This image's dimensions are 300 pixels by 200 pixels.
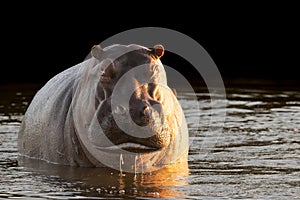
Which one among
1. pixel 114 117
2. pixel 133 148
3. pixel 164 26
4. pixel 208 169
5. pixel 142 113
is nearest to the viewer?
pixel 142 113

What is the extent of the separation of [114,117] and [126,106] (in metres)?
0.11

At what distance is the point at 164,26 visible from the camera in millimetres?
13320

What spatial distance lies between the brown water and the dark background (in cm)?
375

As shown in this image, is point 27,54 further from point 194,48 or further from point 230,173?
point 230,173

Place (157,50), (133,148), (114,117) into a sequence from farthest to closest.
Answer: (157,50) → (133,148) → (114,117)

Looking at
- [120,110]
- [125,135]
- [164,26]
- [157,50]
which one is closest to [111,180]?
[125,135]

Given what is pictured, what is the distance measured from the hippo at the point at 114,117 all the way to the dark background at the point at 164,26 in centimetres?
596

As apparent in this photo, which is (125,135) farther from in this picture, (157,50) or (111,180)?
(157,50)

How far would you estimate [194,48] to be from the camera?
13.7 metres

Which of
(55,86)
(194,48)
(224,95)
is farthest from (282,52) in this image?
(55,86)

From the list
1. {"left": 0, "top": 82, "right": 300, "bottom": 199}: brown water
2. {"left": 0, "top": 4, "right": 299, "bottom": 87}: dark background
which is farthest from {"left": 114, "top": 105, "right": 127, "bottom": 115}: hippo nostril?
{"left": 0, "top": 4, "right": 299, "bottom": 87}: dark background

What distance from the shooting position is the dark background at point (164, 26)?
13.1 m

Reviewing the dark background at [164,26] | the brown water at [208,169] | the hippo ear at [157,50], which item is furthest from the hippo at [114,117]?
the dark background at [164,26]

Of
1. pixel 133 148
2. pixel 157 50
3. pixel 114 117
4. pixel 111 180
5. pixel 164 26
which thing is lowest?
pixel 111 180
